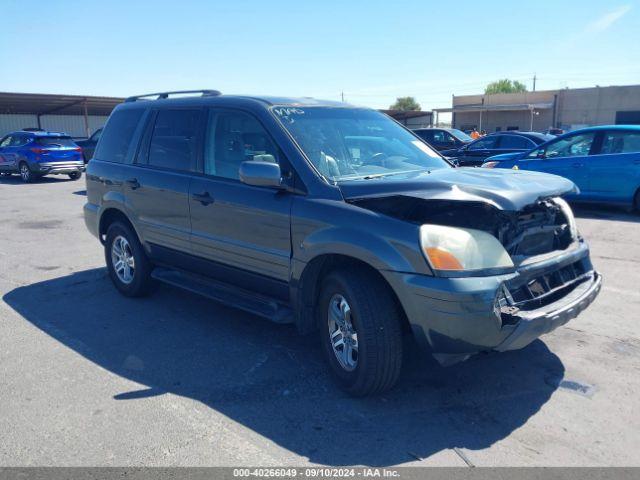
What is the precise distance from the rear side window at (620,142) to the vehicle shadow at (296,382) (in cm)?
728

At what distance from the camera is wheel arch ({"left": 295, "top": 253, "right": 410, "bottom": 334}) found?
3771 mm

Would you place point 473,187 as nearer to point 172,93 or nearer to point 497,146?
point 172,93

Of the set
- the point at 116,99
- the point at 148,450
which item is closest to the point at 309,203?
the point at 148,450

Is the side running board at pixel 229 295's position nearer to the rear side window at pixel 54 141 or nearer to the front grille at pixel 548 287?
the front grille at pixel 548 287

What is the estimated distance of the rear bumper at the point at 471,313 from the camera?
3201 mm

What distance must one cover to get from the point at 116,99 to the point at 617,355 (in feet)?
99.1

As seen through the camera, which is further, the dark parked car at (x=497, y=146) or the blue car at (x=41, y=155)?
the blue car at (x=41, y=155)

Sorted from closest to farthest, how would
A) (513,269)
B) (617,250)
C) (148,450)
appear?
1. (148,450)
2. (513,269)
3. (617,250)

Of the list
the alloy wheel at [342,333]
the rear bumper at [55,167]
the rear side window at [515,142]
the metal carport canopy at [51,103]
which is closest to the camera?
the alloy wheel at [342,333]

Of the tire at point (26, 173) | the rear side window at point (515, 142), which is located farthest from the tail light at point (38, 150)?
the rear side window at point (515, 142)

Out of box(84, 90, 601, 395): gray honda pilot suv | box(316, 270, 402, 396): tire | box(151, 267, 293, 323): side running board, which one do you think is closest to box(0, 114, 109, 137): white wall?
box(84, 90, 601, 395): gray honda pilot suv

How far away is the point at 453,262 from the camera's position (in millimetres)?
3266

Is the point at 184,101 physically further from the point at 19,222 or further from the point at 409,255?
the point at 19,222

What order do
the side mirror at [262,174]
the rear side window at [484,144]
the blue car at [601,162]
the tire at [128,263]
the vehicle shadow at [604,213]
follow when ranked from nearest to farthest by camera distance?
1. the side mirror at [262,174]
2. the tire at [128,263]
3. the blue car at [601,162]
4. the vehicle shadow at [604,213]
5. the rear side window at [484,144]
